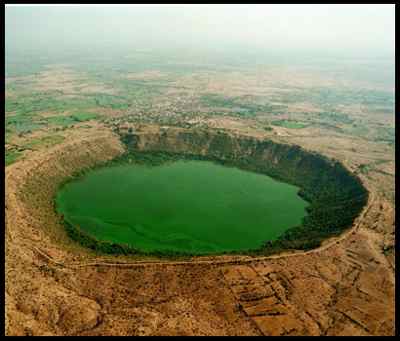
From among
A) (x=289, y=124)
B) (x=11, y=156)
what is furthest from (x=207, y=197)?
(x=289, y=124)

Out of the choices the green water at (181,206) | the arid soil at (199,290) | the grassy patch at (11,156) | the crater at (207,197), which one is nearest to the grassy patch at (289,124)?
the crater at (207,197)

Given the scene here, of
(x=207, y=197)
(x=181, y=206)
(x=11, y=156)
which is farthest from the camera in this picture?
(x=11, y=156)

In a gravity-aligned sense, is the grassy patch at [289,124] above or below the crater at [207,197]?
above

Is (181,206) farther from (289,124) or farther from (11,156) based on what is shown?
(289,124)

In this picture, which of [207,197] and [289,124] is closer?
[207,197]

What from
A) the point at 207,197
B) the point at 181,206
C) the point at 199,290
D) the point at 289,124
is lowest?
the point at 181,206

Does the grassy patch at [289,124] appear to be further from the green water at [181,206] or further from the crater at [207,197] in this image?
the green water at [181,206]

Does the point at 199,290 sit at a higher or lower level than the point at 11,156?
lower
